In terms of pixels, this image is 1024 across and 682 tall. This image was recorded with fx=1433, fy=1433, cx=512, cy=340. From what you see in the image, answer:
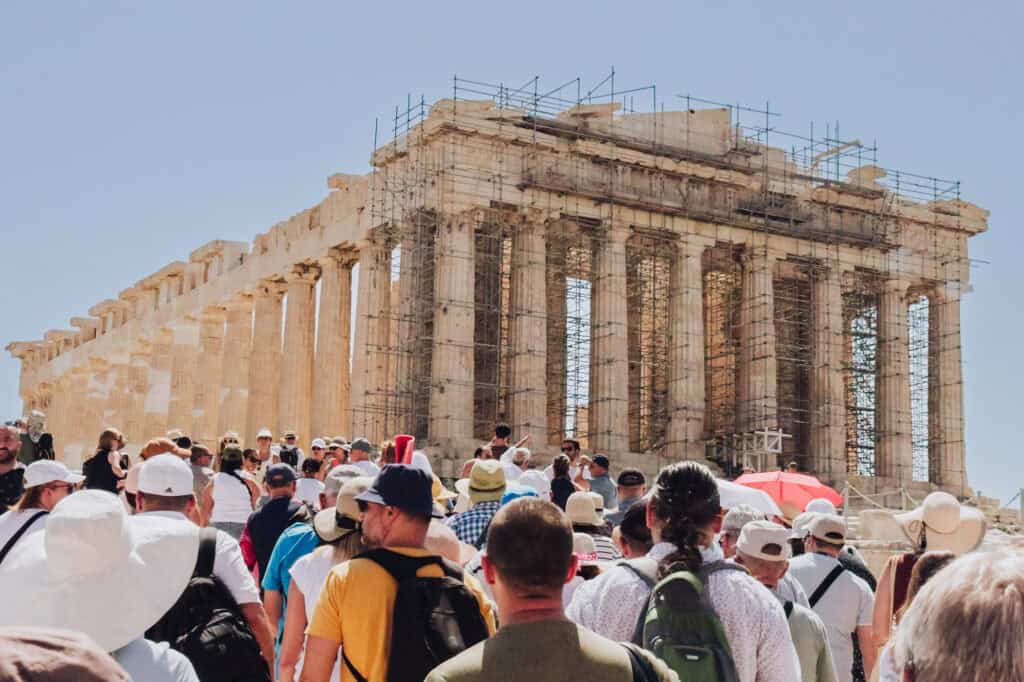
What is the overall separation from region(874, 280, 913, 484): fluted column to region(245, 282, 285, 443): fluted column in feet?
58.8

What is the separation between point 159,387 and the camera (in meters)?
50.3

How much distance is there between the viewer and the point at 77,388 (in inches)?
2327

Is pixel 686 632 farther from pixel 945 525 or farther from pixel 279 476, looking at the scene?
pixel 279 476

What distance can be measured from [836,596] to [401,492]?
3.31 meters

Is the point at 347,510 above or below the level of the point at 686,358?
below

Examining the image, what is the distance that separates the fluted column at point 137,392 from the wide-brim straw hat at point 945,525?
147 feet

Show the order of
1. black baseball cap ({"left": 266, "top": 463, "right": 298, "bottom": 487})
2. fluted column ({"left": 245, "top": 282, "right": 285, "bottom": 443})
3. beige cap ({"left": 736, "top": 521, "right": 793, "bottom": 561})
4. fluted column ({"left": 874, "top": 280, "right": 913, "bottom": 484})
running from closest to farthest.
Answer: beige cap ({"left": 736, "top": 521, "right": 793, "bottom": 561}) → black baseball cap ({"left": 266, "top": 463, "right": 298, "bottom": 487}) → fluted column ({"left": 874, "top": 280, "right": 913, "bottom": 484}) → fluted column ({"left": 245, "top": 282, "right": 285, "bottom": 443})

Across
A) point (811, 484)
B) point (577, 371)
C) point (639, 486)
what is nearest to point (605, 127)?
point (577, 371)

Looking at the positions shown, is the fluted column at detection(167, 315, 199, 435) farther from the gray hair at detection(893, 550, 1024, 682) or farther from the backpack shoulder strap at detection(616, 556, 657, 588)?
the gray hair at detection(893, 550, 1024, 682)

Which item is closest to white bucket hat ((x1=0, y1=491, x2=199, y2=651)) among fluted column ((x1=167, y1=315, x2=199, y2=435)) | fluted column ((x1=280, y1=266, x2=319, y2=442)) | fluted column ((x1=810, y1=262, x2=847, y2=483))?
fluted column ((x1=280, y1=266, x2=319, y2=442))

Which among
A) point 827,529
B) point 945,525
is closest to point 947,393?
point 945,525

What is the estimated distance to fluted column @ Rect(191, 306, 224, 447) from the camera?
155ft

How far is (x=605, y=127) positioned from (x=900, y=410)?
41.0ft

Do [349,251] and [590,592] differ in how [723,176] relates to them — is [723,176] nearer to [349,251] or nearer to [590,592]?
[349,251]
